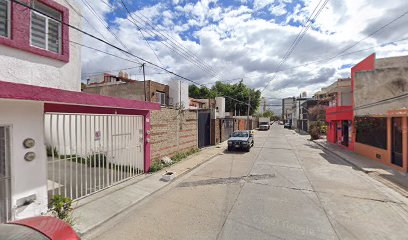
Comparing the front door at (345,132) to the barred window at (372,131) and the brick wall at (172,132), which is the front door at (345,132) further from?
the brick wall at (172,132)

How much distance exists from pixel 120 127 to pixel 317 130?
2605cm

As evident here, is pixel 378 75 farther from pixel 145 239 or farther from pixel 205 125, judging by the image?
pixel 145 239

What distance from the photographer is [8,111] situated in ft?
14.9

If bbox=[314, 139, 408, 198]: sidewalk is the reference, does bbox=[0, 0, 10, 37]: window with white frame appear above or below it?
above

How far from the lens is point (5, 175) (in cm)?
460

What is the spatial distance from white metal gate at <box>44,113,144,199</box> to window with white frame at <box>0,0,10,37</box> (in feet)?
7.19

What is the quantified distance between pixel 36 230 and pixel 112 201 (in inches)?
148

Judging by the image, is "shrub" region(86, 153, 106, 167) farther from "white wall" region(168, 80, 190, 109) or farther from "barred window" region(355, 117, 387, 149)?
"white wall" region(168, 80, 190, 109)

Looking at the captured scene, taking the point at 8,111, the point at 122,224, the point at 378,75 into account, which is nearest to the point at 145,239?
the point at 122,224

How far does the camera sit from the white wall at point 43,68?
5375 mm

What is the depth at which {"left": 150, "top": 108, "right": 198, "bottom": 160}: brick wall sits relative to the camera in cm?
1038

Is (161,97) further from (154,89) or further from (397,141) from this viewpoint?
(397,141)

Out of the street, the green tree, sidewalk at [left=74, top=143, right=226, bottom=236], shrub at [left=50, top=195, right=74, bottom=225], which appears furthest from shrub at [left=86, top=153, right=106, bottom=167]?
the green tree

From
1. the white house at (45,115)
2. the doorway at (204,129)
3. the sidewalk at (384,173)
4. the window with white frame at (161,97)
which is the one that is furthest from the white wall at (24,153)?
the window with white frame at (161,97)
